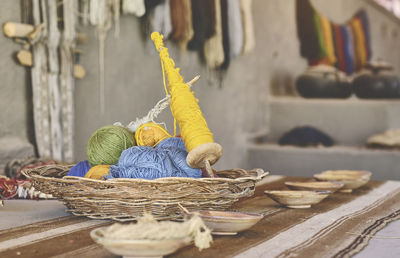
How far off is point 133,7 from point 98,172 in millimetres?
1759

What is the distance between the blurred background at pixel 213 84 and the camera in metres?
2.18

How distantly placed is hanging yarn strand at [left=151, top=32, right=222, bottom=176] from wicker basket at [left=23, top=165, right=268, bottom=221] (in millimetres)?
53

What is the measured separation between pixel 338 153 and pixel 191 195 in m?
3.06

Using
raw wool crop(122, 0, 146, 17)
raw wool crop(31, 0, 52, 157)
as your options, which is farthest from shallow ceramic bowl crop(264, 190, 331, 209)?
raw wool crop(122, 0, 146, 17)

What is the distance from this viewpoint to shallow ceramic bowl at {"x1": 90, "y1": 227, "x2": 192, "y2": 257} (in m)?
0.60

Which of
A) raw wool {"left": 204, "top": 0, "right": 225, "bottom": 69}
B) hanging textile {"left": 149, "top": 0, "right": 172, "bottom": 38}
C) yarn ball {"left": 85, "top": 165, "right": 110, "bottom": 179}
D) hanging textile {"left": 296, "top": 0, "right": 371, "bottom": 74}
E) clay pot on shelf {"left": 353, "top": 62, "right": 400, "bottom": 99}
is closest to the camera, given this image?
yarn ball {"left": 85, "top": 165, "right": 110, "bottom": 179}

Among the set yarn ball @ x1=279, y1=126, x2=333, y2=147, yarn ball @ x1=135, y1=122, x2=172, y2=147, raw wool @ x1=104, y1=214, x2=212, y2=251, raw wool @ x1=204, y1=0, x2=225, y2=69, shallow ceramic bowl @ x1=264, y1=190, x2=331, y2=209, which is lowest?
yarn ball @ x1=279, y1=126, x2=333, y2=147

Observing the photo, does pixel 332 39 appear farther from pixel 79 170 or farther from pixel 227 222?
pixel 227 222

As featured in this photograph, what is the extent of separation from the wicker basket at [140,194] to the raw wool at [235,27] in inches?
106

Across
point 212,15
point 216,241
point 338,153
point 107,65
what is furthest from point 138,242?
point 338,153

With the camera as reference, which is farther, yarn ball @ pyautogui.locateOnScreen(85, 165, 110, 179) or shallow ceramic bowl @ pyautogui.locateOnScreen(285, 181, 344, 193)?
shallow ceramic bowl @ pyautogui.locateOnScreen(285, 181, 344, 193)

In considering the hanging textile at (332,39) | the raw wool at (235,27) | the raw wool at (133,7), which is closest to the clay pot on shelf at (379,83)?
the hanging textile at (332,39)

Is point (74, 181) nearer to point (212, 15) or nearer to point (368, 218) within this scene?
point (368, 218)

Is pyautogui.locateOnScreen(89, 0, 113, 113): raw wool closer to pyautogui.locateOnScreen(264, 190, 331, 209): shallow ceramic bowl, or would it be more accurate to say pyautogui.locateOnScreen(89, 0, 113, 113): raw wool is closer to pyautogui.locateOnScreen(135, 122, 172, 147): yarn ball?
pyautogui.locateOnScreen(135, 122, 172, 147): yarn ball
